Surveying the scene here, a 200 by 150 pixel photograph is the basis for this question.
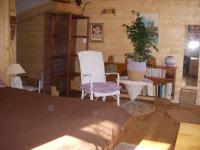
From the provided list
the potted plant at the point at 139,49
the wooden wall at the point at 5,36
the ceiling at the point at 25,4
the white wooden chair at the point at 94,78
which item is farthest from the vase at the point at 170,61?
the wooden wall at the point at 5,36

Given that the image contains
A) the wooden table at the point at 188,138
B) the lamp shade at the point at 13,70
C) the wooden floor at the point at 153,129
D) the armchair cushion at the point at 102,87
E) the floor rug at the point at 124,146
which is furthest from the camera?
the armchair cushion at the point at 102,87

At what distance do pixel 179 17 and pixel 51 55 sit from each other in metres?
2.66

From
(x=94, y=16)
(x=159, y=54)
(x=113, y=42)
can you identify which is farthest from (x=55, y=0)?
(x=159, y=54)

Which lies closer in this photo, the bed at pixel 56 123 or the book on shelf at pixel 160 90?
the bed at pixel 56 123

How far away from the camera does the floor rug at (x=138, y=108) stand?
4.69 m

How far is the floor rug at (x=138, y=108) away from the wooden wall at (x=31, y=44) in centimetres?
191

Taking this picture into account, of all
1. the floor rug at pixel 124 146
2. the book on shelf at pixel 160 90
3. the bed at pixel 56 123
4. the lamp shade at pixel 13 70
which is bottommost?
the floor rug at pixel 124 146

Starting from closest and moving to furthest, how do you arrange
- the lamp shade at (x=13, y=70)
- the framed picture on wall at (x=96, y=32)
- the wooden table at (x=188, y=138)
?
the wooden table at (x=188, y=138), the lamp shade at (x=13, y=70), the framed picture on wall at (x=96, y=32)

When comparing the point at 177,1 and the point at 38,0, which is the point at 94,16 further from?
the point at 177,1

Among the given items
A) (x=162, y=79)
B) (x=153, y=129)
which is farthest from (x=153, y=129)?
(x=162, y=79)

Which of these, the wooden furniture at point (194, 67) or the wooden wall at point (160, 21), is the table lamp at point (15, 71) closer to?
the wooden wall at point (160, 21)

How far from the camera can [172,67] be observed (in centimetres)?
536

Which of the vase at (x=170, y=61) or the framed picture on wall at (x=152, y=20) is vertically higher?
the framed picture on wall at (x=152, y=20)

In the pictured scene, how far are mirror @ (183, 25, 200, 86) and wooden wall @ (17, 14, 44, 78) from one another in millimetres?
2866
